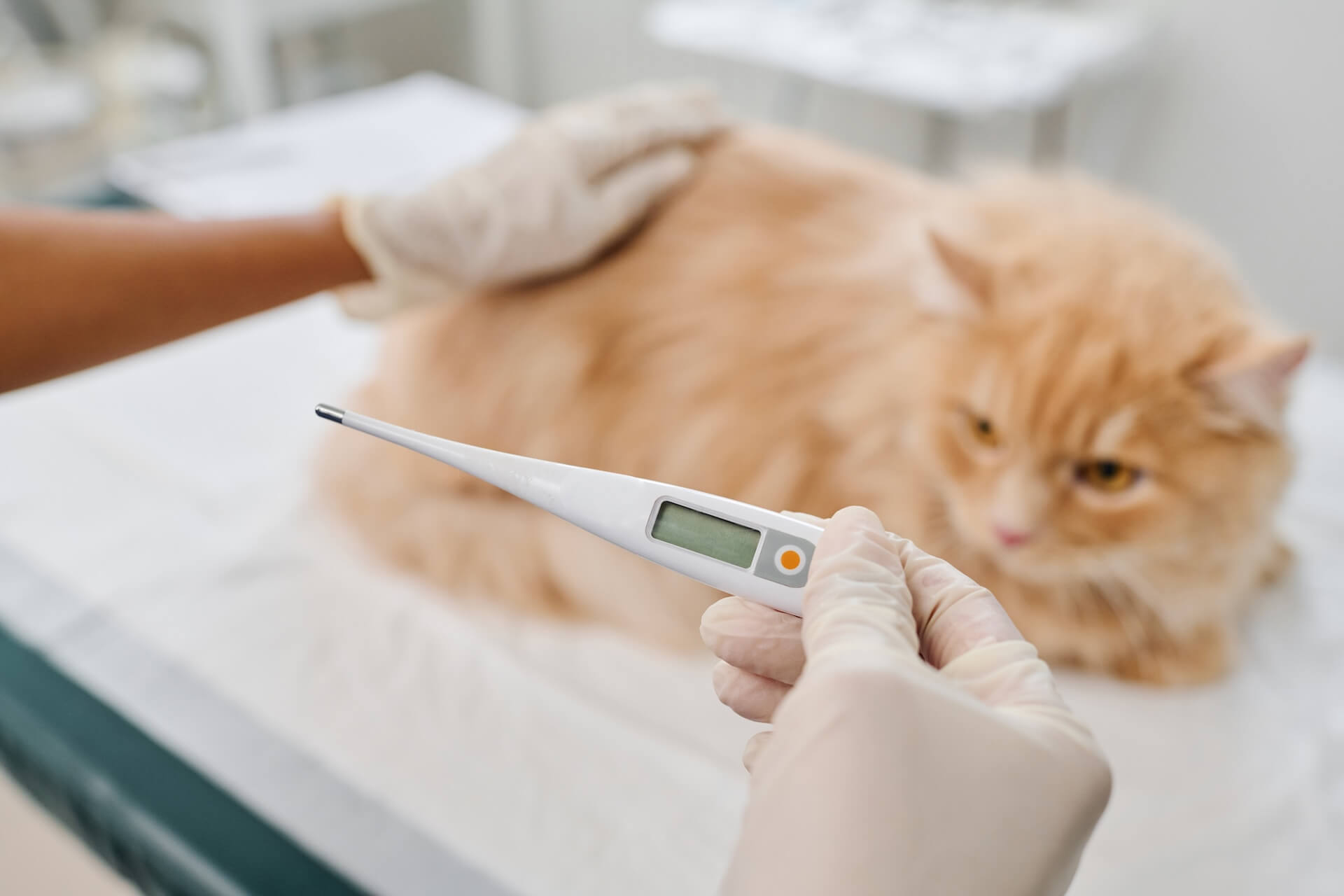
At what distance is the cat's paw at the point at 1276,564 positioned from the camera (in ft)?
3.38

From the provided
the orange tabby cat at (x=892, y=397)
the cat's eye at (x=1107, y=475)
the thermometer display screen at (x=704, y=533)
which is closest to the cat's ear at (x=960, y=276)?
the orange tabby cat at (x=892, y=397)

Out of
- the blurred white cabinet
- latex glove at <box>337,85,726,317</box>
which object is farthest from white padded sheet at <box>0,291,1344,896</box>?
the blurred white cabinet

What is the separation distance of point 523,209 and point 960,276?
0.42 metres

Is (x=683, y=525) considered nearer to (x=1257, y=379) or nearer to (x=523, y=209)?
(x=1257, y=379)

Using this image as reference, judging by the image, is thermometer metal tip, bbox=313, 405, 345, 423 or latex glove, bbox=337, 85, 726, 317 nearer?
thermometer metal tip, bbox=313, 405, 345, 423

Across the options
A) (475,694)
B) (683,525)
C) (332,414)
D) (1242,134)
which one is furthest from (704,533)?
(1242,134)

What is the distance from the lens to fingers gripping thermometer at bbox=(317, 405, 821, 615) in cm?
34

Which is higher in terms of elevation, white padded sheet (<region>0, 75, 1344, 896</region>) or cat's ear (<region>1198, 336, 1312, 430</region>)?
cat's ear (<region>1198, 336, 1312, 430</region>)

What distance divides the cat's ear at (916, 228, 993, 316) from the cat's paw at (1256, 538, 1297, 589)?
21.3 inches

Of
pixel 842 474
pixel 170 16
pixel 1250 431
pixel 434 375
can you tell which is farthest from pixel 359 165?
pixel 1250 431

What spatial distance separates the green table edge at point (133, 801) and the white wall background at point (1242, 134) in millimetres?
1994

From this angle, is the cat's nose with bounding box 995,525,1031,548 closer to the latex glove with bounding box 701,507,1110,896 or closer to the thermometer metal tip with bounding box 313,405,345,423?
the latex glove with bounding box 701,507,1110,896

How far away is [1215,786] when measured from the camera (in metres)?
0.80

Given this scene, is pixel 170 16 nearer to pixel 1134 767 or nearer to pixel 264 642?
pixel 264 642
